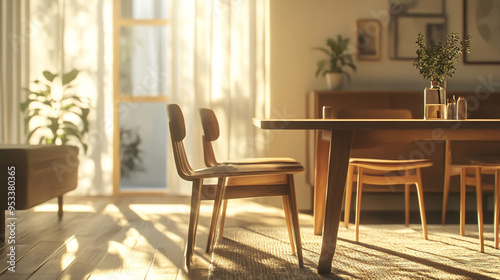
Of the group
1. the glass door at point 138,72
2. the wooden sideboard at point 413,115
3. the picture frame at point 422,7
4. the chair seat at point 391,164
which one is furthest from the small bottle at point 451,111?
the glass door at point 138,72

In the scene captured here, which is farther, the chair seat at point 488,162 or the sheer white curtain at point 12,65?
the sheer white curtain at point 12,65

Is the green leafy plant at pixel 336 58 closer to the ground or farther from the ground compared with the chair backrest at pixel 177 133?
farther from the ground

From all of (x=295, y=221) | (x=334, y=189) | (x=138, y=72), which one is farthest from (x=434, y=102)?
(x=138, y=72)

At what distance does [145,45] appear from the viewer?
16.4 feet

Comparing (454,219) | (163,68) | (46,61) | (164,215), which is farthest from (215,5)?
(454,219)

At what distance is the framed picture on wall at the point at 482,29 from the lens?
4.42 metres

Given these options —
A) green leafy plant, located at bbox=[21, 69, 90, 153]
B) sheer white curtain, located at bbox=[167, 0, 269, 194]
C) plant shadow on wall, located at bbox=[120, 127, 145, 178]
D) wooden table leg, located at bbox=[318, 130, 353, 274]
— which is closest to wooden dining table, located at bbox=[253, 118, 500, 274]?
wooden table leg, located at bbox=[318, 130, 353, 274]

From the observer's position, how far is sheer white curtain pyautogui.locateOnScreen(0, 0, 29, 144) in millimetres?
4738

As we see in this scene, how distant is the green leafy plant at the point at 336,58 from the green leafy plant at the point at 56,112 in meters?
1.96

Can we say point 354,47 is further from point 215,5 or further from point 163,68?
point 163,68

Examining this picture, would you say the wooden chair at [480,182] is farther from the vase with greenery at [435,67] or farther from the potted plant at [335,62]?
the potted plant at [335,62]

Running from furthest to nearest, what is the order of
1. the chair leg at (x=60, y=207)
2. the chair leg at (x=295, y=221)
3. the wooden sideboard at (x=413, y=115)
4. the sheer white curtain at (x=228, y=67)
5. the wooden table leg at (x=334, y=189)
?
1. the sheer white curtain at (x=228, y=67)
2. the wooden sideboard at (x=413, y=115)
3. the chair leg at (x=60, y=207)
4. the chair leg at (x=295, y=221)
5. the wooden table leg at (x=334, y=189)

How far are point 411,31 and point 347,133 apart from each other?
236 cm

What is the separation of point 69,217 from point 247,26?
218 cm
